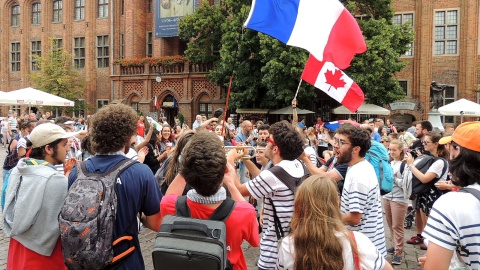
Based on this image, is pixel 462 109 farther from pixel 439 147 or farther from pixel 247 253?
pixel 247 253

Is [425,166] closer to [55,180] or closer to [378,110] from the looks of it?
[55,180]

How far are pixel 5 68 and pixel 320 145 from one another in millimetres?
31413

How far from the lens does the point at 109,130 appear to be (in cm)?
243

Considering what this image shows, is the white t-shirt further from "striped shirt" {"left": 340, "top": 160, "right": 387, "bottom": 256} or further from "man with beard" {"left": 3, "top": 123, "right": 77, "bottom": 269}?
"man with beard" {"left": 3, "top": 123, "right": 77, "bottom": 269}

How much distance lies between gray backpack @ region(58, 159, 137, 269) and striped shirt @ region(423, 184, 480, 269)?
1.72 metres

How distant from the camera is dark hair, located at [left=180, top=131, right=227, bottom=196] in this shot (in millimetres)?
2146

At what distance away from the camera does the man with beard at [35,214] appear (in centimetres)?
262

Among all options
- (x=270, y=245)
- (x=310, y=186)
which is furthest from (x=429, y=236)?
(x=270, y=245)

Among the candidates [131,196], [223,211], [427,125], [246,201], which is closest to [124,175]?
[131,196]

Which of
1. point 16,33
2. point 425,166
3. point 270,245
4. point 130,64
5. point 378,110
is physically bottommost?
point 270,245

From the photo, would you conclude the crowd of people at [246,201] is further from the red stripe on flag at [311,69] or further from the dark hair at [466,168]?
the red stripe on flag at [311,69]

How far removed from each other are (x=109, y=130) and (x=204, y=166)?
0.71 meters

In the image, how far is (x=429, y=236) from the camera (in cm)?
189

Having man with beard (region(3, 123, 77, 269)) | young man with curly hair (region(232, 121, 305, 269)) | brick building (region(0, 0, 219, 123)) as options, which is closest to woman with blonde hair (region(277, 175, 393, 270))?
young man with curly hair (region(232, 121, 305, 269))
